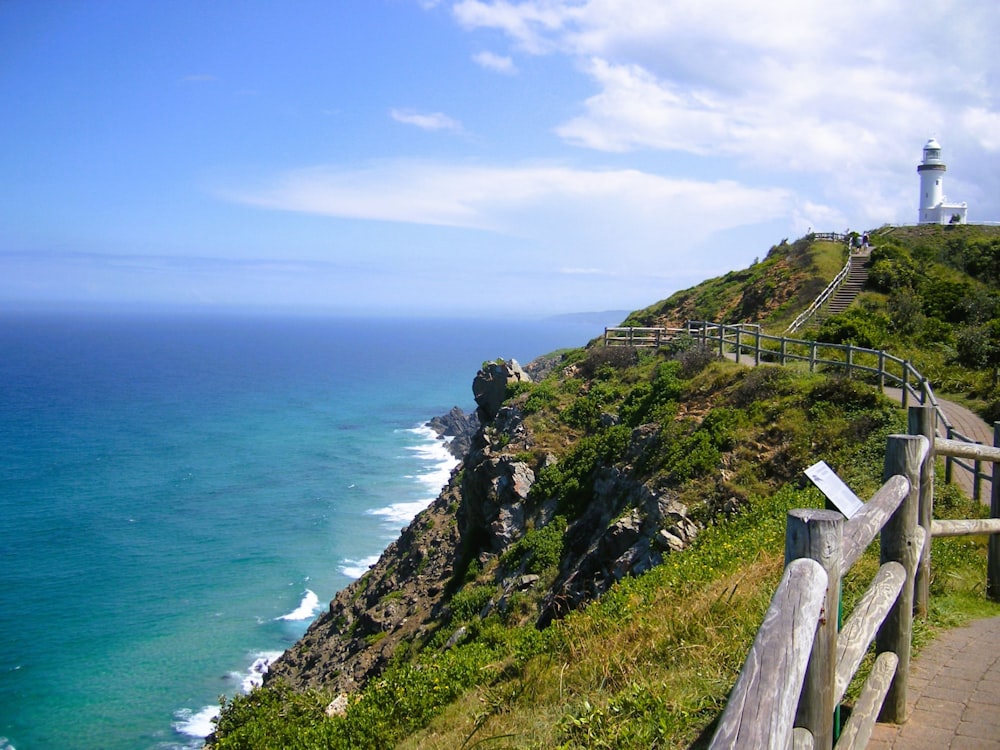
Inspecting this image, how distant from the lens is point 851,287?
39000 mm

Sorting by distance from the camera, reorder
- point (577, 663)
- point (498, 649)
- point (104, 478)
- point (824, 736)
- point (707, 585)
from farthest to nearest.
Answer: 1. point (104, 478)
2. point (498, 649)
3. point (707, 585)
4. point (577, 663)
5. point (824, 736)

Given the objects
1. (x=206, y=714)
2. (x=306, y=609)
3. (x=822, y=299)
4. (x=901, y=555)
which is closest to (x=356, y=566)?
(x=306, y=609)

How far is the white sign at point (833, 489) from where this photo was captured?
3.57m

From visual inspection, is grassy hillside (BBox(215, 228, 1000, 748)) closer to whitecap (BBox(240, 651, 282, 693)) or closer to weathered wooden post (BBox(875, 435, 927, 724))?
weathered wooden post (BBox(875, 435, 927, 724))

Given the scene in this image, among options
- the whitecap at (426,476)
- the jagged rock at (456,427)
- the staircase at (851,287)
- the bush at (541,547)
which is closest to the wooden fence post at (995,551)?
the bush at (541,547)

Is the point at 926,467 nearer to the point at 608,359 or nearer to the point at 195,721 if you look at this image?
the point at 608,359

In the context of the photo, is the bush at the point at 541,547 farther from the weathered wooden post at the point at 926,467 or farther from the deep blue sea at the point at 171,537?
the deep blue sea at the point at 171,537

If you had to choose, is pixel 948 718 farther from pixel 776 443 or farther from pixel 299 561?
pixel 299 561

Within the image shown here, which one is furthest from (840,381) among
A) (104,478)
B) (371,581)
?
(104,478)

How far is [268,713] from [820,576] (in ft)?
36.2

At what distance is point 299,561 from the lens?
4228 centimetres

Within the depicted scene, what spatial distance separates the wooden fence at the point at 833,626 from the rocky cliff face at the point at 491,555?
29.2ft

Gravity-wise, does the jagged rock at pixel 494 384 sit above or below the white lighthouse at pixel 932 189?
below

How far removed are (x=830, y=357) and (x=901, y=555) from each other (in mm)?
22154
